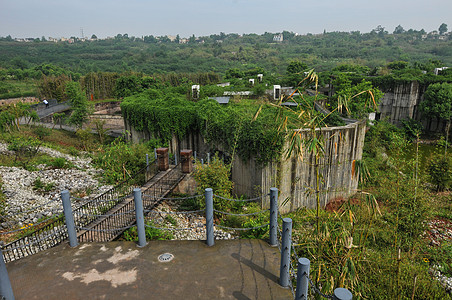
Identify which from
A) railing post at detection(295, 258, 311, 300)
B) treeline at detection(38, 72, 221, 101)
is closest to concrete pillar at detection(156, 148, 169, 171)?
railing post at detection(295, 258, 311, 300)

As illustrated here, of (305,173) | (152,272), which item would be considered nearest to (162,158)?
(305,173)

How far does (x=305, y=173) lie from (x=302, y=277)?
8.30 meters

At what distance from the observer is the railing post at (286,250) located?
4.07 meters

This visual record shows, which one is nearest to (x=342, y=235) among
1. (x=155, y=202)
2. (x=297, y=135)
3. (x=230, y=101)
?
(x=297, y=135)

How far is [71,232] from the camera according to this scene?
17.9 ft

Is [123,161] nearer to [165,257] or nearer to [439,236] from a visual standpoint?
[165,257]

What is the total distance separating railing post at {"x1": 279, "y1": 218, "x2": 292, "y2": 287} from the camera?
160 inches

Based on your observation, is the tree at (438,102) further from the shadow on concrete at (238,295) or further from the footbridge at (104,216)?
the shadow on concrete at (238,295)

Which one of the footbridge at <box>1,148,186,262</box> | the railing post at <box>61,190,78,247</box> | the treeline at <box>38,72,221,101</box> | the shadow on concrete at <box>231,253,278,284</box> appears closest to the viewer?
the shadow on concrete at <box>231,253,278,284</box>

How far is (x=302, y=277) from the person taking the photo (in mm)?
3350

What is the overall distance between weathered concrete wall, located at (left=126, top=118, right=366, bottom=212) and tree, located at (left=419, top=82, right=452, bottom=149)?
Result: 17.8 metres

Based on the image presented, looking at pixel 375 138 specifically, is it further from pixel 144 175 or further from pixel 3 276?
pixel 3 276

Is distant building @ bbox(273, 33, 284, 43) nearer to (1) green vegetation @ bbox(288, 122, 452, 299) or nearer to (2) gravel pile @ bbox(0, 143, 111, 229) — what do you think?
(2) gravel pile @ bbox(0, 143, 111, 229)

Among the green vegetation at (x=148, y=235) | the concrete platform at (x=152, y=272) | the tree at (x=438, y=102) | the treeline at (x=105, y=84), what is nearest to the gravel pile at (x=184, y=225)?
the green vegetation at (x=148, y=235)
